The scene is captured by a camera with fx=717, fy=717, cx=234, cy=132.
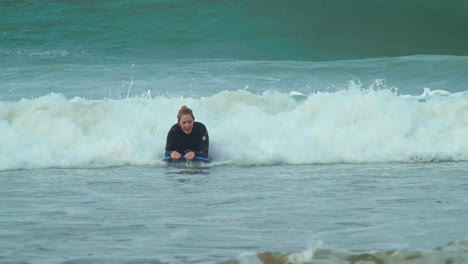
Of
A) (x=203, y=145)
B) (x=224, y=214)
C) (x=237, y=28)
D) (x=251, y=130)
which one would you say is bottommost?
(x=224, y=214)

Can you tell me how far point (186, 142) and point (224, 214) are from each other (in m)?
3.89

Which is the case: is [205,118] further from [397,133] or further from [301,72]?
[301,72]

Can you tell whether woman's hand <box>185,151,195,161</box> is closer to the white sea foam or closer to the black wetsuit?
the black wetsuit

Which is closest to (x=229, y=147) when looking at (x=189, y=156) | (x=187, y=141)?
(x=187, y=141)

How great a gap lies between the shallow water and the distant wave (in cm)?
1451

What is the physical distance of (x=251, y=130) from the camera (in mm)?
9578

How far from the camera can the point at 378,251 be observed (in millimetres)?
3438

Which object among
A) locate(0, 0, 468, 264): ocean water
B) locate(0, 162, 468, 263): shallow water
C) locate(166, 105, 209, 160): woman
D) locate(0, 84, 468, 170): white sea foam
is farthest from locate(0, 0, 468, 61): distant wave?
locate(0, 162, 468, 263): shallow water

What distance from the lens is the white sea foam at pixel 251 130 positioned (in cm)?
880

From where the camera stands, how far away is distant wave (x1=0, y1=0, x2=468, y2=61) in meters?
22.1

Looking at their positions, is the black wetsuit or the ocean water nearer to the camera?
the ocean water

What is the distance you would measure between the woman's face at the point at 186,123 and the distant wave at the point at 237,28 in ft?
41.5

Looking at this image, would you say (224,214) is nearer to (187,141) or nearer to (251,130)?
(187,141)

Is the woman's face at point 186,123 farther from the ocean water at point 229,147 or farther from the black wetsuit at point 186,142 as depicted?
the ocean water at point 229,147
